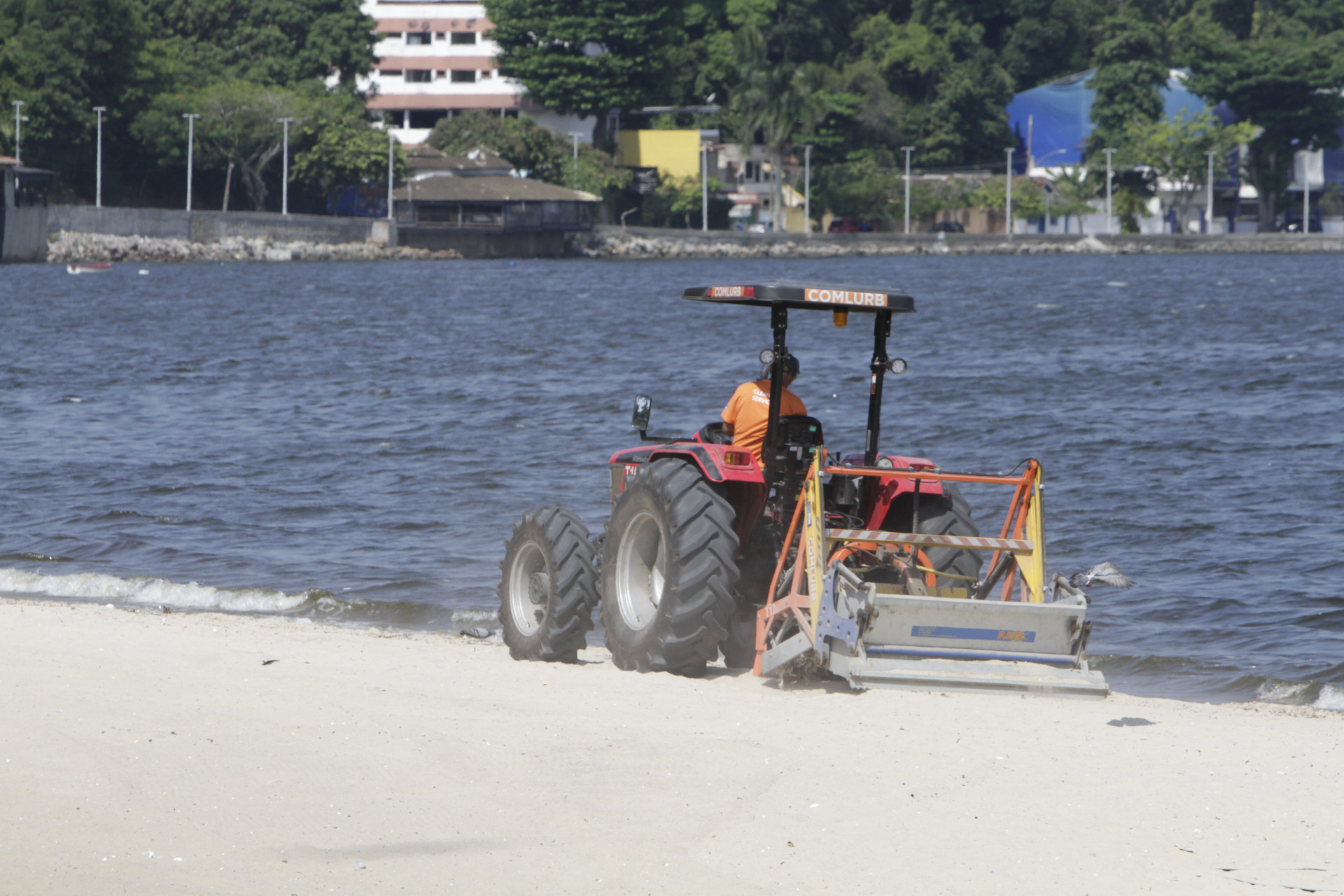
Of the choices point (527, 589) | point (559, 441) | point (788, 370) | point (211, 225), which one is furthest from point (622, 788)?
point (211, 225)

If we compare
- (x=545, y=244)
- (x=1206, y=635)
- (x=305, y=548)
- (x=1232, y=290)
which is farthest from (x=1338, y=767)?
(x=545, y=244)

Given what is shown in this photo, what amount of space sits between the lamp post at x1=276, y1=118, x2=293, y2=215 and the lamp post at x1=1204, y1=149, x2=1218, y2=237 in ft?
214

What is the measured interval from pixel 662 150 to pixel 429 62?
2277 cm

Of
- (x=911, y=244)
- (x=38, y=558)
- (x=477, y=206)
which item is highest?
(x=477, y=206)

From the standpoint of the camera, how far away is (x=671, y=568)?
8266mm

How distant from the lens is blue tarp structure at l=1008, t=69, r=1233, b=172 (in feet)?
414

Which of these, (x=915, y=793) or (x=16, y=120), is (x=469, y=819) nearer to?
(x=915, y=793)

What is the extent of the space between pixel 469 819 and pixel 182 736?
1.67 meters

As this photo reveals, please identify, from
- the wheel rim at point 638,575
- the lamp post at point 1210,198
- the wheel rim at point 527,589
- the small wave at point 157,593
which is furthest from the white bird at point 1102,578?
the lamp post at point 1210,198

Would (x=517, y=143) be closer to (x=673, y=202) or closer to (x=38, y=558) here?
(x=673, y=202)

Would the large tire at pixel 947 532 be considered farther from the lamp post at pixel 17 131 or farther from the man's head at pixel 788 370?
the lamp post at pixel 17 131

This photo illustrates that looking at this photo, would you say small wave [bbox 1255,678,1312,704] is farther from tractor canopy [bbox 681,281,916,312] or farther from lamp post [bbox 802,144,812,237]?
lamp post [bbox 802,144,812,237]

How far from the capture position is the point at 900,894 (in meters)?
5.31

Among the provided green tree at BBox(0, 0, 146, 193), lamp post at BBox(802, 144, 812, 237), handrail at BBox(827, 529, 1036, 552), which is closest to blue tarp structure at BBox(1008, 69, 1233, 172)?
lamp post at BBox(802, 144, 812, 237)
